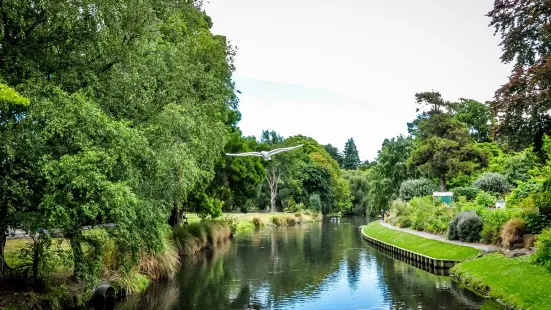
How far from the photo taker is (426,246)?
101 feet

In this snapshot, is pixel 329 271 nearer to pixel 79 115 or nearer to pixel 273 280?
pixel 273 280

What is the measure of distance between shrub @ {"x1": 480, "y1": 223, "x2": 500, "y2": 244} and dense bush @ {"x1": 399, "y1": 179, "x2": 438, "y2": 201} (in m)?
27.7

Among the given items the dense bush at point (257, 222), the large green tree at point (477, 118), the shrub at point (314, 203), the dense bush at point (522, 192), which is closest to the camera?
the dense bush at point (522, 192)

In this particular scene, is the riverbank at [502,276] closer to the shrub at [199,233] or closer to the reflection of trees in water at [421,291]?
the reflection of trees in water at [421,291]

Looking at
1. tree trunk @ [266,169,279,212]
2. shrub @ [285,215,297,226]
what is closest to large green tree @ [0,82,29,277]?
shrub @ [285,215,297,226]

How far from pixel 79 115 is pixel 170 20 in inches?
593

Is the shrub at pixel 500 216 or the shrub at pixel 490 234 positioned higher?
the shrub at pixel 500 216

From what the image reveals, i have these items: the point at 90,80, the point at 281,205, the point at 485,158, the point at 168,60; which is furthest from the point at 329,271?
the point at 281,205

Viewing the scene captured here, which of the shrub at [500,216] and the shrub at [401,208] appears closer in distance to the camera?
the shrub at [500,216]

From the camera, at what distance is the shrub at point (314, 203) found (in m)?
86.0

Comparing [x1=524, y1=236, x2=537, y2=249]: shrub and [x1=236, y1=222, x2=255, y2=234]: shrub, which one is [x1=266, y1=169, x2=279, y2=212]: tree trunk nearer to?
[x1=236, y1=222, x2=255, y2=234]: shrub

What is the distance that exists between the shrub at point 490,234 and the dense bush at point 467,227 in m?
1.01

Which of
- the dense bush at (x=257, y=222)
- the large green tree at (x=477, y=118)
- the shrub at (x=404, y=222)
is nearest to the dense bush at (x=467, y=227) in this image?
the shrub at (x=404, y=222)

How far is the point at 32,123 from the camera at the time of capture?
14.1 metres
